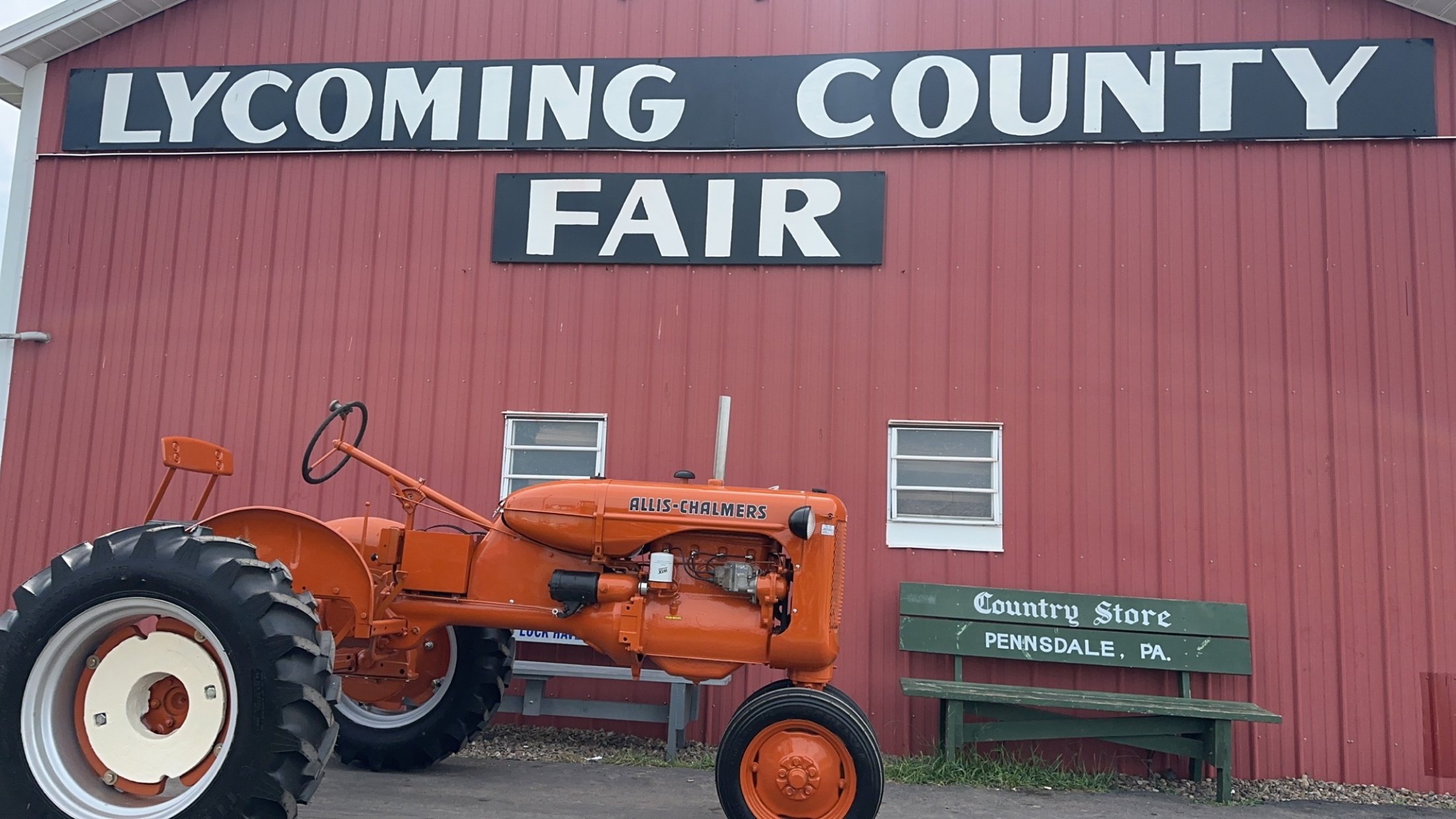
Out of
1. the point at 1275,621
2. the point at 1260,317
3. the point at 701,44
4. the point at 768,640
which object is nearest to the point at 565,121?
the point at 701,44

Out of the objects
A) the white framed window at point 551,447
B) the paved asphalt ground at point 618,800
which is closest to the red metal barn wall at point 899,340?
Answer: the white framed window at point 551,447

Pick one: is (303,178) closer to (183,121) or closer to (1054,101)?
(183,121)

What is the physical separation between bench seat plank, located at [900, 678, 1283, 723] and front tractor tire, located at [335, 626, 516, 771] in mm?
2561

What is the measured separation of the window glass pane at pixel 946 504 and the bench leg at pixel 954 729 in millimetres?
1288

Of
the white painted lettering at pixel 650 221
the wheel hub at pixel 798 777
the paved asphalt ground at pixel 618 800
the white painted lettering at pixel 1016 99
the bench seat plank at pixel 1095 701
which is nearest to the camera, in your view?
the wheel hub at pixel 798 777

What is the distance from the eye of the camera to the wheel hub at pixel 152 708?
13.3ft

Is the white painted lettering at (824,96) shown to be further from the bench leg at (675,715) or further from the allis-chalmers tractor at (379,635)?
the bench leg at (675,715)

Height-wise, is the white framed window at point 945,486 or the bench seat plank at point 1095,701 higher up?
the white framed window at point 945,486

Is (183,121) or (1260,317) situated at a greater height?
(183,121)

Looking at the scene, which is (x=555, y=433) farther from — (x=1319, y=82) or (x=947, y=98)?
(x=1319, y=82)

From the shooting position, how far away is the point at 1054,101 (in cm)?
713

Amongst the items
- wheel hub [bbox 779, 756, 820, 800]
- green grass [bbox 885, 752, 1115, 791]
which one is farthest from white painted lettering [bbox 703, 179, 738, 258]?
wheel hub [bbox 779, 756, 820, 800]

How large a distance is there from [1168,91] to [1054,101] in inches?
31.0

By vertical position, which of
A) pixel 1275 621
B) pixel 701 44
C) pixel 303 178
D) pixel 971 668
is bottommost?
pixel 971 668
